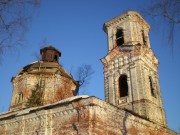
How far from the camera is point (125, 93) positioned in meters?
18.4

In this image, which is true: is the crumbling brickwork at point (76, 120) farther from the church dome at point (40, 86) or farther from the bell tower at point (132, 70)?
the church dome at point (40, 86)

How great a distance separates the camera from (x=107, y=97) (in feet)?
62.0

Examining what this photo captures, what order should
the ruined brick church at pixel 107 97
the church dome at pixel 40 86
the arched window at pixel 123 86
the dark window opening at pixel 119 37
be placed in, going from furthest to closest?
the dark window opening at pixel 119 37 → the church dome at pixel 40 86 → the arched window at pixel 123 86 → the ruined brick church at pixel 107 97

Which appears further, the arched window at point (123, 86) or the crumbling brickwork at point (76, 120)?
the arched window at point (123, 86)

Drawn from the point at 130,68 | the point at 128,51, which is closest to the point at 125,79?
the point at 130,68

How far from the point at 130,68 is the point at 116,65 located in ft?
4.82

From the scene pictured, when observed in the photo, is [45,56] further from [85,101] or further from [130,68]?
[85,101]

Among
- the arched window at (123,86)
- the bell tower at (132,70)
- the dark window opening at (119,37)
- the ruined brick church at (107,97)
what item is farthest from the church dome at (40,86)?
the dark window opening at (119,37)

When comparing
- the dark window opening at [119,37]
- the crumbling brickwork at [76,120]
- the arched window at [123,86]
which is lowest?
the crumbling brickwork at [76,120]

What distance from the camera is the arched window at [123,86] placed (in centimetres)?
1848

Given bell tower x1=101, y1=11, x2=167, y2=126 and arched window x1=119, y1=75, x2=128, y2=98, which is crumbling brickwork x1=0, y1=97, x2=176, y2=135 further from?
arched window x1=119, y1=75, x2=128, y2=98

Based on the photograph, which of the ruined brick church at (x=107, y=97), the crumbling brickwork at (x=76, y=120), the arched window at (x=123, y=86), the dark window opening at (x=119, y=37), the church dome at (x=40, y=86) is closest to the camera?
the crumbling brickwork at (x=76, y=120)

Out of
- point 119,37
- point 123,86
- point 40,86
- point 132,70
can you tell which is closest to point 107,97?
point 123,86

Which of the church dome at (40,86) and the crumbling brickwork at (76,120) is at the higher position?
the church dome at (40,86)
